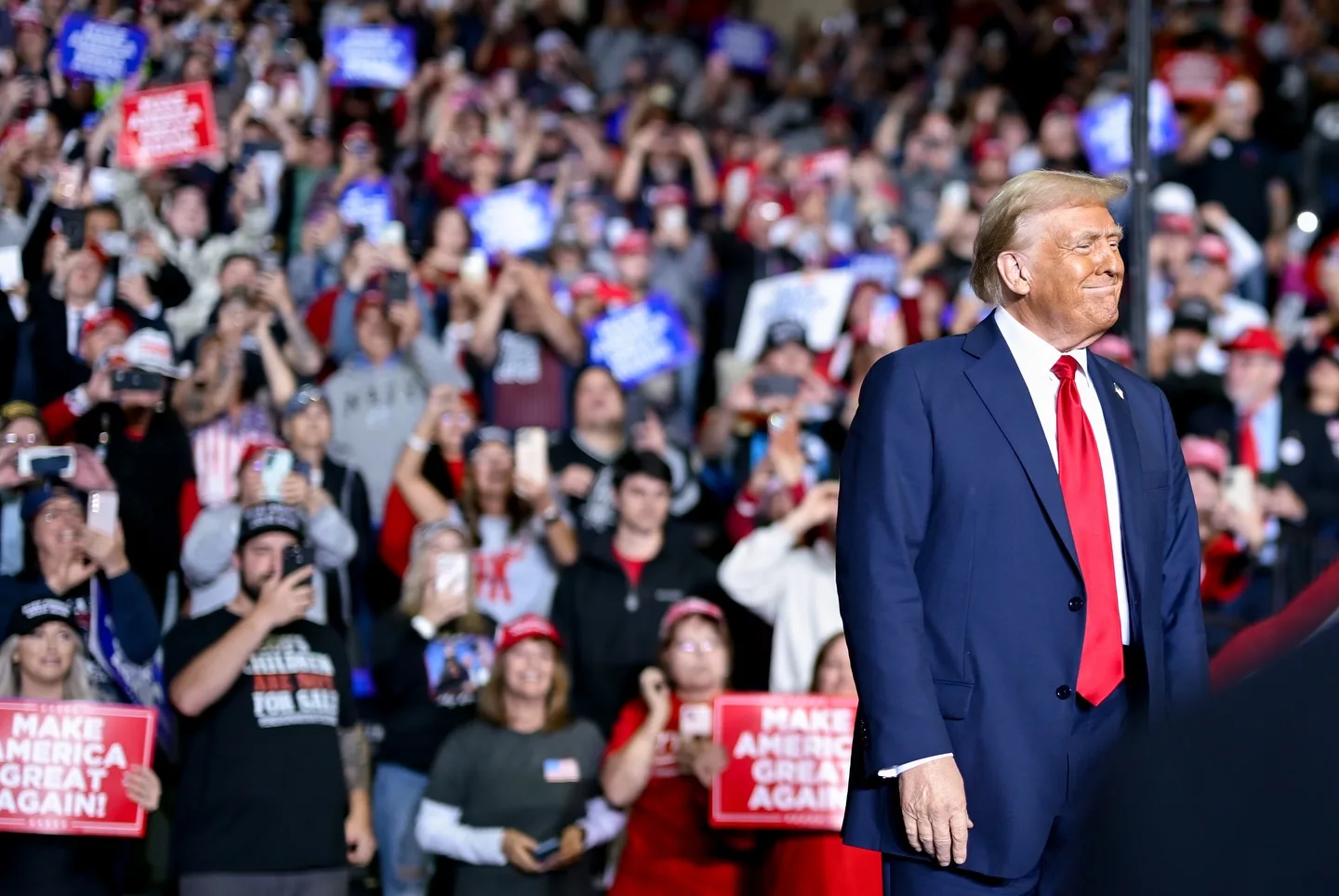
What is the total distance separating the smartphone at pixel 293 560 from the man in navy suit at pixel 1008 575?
3056 millimetres

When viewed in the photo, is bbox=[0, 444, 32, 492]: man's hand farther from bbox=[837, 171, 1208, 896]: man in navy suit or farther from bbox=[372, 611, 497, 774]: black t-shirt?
bbox=[837, 171, 1208, 896]: man in navy suit

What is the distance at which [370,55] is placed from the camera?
38.1 ft

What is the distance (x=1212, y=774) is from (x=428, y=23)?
40.6 feet

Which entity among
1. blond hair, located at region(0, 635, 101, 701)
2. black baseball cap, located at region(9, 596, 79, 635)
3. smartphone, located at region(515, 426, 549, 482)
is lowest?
blond hair, located at region(0, 635, 101, 701)

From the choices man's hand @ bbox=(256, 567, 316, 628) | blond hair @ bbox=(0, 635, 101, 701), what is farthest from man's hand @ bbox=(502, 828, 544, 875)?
blond hair @ bbox=(0, 635, 101, 701)

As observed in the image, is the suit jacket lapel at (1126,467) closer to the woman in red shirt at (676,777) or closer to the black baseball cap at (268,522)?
the woman in red shirt at (676,777)

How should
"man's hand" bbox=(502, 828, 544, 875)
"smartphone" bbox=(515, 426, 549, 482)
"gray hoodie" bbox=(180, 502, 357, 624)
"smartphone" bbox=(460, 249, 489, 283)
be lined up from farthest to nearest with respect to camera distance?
"smartphone" bbox=(460, 249, 489, 283)
"smartphone" bbox=(515, 426, 549, 482)
"gray hoodie" bbox=(180, 502, 357, 624)
"man's hand" bbox=(502, 828, 544, 875)

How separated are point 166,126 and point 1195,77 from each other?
633 cm

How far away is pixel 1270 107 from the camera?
1209 cm

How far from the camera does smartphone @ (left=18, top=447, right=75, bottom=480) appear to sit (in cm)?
626

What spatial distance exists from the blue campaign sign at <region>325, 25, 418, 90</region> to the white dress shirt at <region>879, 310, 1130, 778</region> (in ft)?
29.8

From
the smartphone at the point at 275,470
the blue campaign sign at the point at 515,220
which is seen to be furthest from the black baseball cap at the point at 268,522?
the blue campaign sign at the point at 515,220

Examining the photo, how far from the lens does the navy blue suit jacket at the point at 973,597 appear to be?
2.85m

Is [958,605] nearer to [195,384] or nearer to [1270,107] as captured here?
[195,384]
